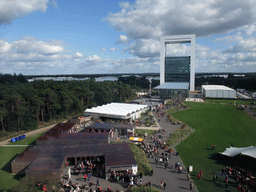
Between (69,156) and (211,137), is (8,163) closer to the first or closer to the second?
(69,156)

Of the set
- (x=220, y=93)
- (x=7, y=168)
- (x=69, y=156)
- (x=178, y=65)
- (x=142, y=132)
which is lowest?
(x=7, y=168)

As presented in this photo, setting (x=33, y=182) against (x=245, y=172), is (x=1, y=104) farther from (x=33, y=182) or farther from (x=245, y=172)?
(x=245, y=172)

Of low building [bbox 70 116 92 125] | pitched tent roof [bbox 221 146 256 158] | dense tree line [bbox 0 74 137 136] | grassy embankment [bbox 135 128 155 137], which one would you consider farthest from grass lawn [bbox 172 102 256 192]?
dense tree line [bbox 0 74 137 136]

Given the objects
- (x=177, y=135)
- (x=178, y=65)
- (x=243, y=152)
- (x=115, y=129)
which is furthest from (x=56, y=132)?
(x=178, y=65)

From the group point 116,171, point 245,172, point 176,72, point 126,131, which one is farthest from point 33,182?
point 176,72

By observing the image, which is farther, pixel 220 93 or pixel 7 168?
pixel 220 93

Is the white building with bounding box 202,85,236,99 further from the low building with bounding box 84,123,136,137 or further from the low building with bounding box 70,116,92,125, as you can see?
the low building with bounding box 84,123,136,137
